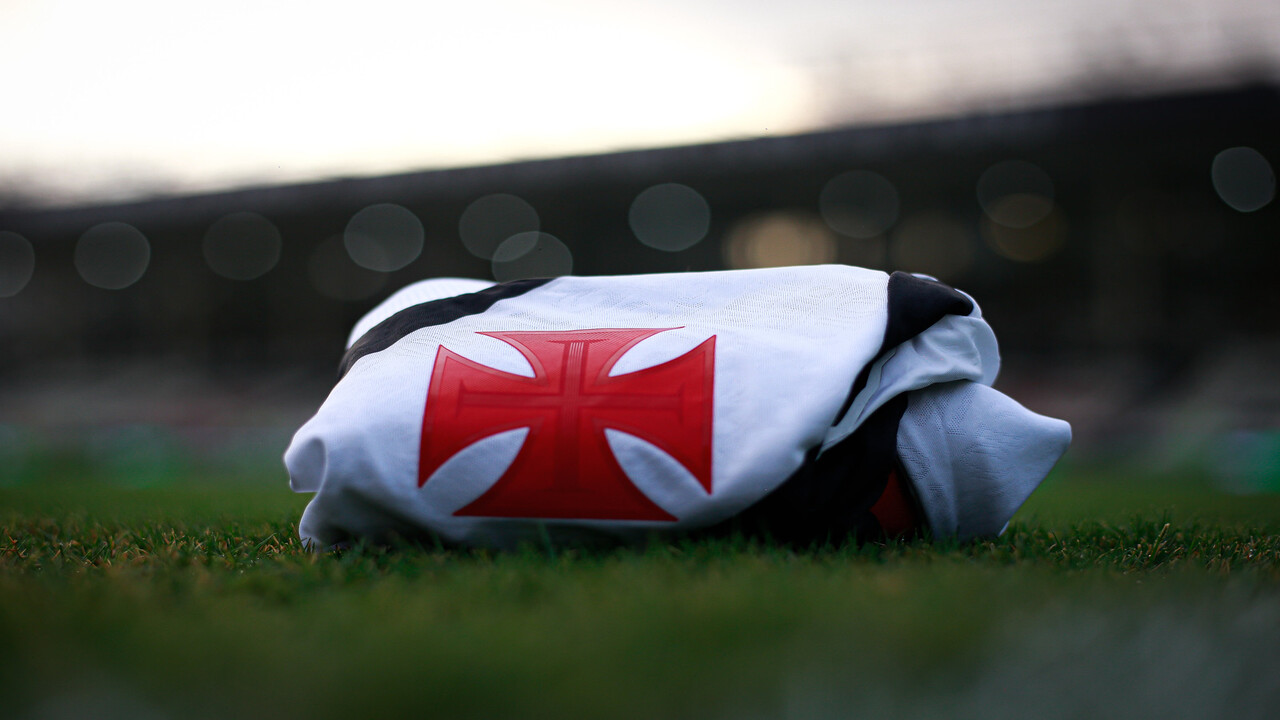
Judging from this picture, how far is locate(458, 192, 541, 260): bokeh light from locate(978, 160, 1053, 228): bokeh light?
850 cm

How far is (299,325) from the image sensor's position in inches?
819

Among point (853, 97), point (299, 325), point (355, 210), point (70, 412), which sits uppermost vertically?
point (853, 97)

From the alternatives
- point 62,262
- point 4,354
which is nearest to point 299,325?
point 62,262

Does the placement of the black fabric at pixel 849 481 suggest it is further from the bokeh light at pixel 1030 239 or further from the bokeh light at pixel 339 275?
the bokeh light at pixel 339 275

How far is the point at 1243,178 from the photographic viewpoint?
13328 mm

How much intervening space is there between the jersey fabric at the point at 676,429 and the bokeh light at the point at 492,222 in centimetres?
1576

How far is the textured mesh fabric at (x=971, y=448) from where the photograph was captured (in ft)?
5.55

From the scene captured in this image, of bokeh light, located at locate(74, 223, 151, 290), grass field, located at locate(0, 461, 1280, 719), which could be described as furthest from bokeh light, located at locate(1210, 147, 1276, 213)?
bokeh light, located at locate(74, 223, 151, 290)

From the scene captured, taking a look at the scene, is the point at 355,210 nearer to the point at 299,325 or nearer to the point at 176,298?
the point at 299,325

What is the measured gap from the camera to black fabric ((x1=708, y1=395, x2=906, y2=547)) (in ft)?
5.19

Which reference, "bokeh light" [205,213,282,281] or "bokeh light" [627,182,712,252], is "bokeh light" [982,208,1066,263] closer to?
"bokeh light" [627,182,712,252]

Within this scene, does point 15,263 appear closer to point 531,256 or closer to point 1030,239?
point 531,256

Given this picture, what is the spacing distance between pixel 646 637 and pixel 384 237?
19608 millimetres

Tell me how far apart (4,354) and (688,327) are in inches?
1073
